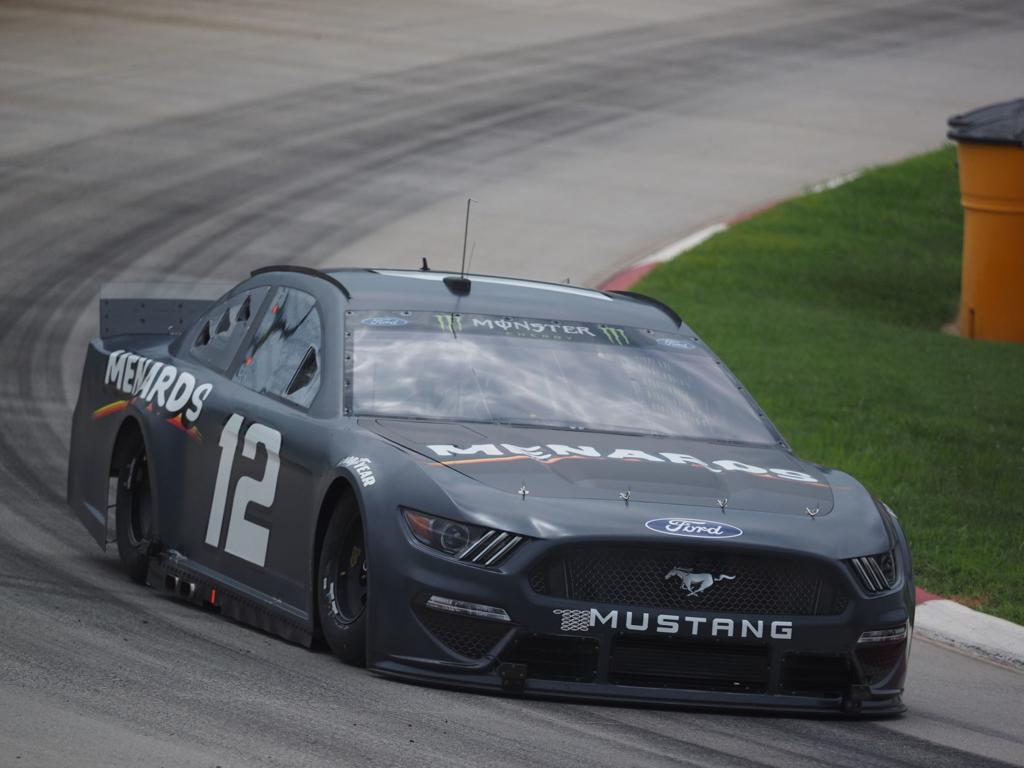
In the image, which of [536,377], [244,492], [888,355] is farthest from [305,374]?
[888,355]

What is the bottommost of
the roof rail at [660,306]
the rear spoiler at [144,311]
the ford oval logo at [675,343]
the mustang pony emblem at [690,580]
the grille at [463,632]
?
the grille at [463,632]

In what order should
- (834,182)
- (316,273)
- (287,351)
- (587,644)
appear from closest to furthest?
(587,644) < (287,351) < (316,273) < (834,182)

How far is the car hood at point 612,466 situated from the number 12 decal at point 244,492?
50 centimetres

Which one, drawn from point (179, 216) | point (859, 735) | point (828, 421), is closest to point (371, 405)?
point (859, 735)

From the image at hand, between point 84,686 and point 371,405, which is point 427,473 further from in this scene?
point 84,686

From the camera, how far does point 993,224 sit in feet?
60.6

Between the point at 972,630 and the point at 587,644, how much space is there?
3046 millimetres

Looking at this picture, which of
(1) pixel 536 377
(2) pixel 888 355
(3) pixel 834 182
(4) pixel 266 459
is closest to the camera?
(4) pixel 266 459

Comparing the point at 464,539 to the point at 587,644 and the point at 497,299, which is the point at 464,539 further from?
the point at 497,299

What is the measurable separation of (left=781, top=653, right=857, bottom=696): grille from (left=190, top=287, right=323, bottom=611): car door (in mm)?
1739

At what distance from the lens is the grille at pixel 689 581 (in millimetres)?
6137

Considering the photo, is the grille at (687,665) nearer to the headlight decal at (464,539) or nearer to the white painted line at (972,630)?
the headlight decal at (464,539)

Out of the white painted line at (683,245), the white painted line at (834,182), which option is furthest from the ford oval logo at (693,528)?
the white painted line at (834,182)

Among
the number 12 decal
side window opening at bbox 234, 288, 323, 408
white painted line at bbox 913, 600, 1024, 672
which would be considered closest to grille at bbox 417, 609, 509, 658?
the number 12 decal
